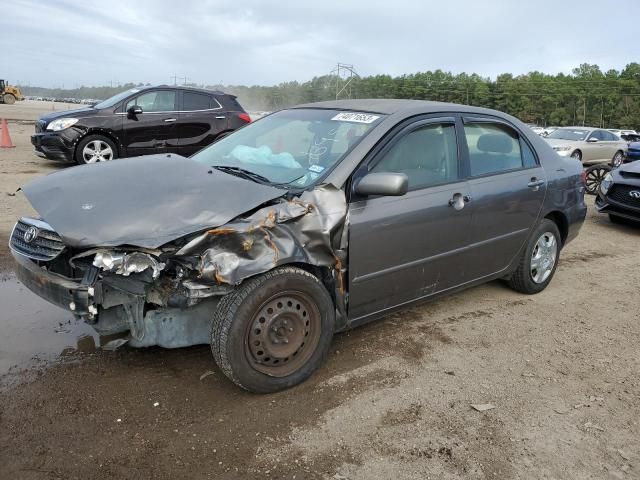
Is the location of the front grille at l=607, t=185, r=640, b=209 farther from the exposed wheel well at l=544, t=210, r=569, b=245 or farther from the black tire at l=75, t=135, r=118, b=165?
the black tire at l=75, t=135, r=118, b=165

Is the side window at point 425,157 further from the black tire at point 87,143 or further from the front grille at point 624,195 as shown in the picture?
the black tire at point 87,143

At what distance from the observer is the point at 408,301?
3711 millimetres

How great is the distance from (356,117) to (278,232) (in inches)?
50.3

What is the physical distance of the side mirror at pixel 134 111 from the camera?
9.66 metres

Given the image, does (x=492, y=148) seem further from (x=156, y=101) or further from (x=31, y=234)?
(x=156, y=101)

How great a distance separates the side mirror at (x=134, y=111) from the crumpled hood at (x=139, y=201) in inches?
268

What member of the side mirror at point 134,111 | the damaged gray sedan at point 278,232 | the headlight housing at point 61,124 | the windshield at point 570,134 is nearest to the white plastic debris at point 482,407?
the damaged gray sedan at point 278,232

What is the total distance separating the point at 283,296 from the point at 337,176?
84 centimetres

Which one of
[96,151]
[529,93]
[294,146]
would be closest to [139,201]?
[294,146]

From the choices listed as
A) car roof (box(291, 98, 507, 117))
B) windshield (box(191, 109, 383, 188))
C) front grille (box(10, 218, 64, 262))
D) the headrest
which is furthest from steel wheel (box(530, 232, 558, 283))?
front grille (box(10, 218, 64, 262))

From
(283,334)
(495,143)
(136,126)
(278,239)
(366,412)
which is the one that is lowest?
(366,412)

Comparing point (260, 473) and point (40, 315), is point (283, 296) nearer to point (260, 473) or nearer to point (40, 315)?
point (260, 473)

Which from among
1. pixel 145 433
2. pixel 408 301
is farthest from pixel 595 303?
pixel 145 433

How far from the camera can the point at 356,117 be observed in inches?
146
